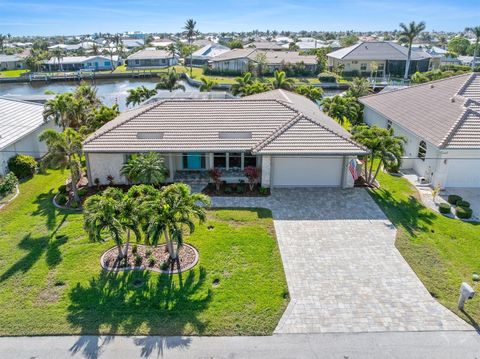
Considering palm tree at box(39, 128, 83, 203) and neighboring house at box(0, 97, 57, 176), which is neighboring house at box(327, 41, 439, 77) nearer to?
neighboring house at box(0, 97, 57, 176)

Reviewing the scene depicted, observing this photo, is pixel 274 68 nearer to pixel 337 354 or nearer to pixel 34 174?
pixel 34 174

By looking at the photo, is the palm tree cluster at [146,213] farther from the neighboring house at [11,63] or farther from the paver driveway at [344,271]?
the neighboring house at [11,63]

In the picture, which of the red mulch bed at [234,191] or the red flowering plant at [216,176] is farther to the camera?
→ the red flowering plant at [216,176]

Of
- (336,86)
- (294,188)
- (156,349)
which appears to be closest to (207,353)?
(156,349)

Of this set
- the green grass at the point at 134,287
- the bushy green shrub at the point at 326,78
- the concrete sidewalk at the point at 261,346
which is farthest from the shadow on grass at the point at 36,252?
the bushy green shrub at the point at 326,78

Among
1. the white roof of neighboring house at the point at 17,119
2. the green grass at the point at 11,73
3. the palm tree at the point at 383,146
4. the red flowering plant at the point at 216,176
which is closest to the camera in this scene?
the palm tree at the point at 383,146

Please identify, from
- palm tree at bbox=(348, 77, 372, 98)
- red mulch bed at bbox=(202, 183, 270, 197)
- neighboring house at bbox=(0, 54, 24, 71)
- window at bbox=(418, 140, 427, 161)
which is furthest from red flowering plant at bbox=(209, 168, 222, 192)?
neighboring house at bbox=(0, 54, 24, 71)
